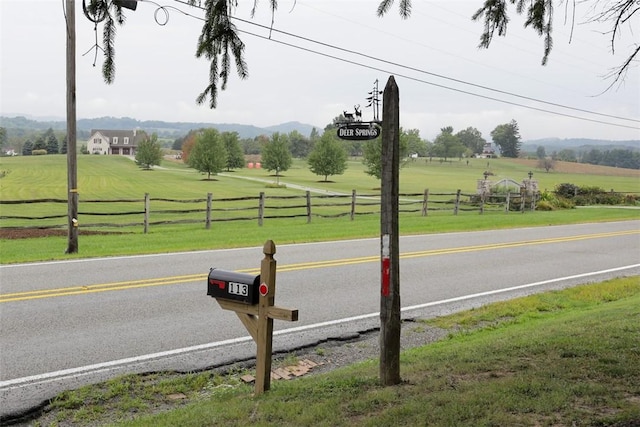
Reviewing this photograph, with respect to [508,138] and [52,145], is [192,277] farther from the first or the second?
[508,138]

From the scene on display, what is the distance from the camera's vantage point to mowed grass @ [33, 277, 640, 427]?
149 inches

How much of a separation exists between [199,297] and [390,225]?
4991 millimetres

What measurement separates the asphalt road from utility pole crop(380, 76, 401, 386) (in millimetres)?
2240

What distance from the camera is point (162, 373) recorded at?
18.7ft

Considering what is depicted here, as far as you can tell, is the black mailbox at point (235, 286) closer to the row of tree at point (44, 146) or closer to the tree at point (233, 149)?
the tree at point (233, 149)

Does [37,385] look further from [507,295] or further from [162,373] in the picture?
[507,295]

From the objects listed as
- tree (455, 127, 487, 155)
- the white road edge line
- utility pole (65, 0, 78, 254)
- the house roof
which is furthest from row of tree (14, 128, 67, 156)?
the white road edge line

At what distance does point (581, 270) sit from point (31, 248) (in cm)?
1235

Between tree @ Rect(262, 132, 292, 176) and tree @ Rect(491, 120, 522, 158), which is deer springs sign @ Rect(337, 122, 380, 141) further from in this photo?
tree @ Rect(491, 120, 522, 158)

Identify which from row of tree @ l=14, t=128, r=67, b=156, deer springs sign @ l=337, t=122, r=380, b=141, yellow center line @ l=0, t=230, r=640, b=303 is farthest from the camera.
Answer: row of tree @ l=14, t=128, r=67, b=156

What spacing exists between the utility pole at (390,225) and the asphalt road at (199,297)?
7.35 ft

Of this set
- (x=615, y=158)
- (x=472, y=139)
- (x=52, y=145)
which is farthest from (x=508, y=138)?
(x=52, y=145)

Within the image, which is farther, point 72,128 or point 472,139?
point 472,139

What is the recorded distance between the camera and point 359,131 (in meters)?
5.37
